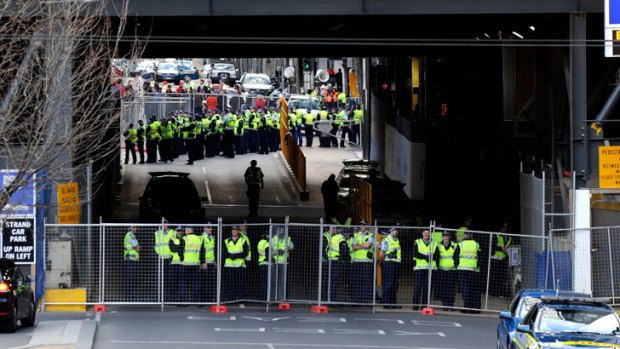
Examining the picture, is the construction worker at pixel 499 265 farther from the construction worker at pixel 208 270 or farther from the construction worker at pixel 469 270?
the construction worker at pixel 208 270

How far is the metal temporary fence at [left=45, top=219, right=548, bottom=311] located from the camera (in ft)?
89.2

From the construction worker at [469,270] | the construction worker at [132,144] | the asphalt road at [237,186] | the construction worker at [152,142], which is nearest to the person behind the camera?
the construction worker at [469,270]

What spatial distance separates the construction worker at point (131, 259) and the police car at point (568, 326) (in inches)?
392

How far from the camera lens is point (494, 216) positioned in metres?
37.2

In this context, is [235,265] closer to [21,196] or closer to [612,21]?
[21,196]

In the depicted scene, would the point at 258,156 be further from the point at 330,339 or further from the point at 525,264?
the point at 330,339

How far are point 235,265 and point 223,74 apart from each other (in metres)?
71.3

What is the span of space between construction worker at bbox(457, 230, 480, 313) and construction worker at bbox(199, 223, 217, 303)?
15.7 ft

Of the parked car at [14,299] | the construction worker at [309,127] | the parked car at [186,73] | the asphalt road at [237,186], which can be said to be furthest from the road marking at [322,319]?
the parked car at [186,73]

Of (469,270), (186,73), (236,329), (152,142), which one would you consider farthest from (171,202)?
(186,73)

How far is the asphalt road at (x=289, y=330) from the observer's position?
2322cm

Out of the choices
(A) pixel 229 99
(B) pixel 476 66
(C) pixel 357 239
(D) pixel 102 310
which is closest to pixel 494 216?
(B) pixel 476 66

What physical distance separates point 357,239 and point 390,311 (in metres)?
1.61

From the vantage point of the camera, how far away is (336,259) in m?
28.0
